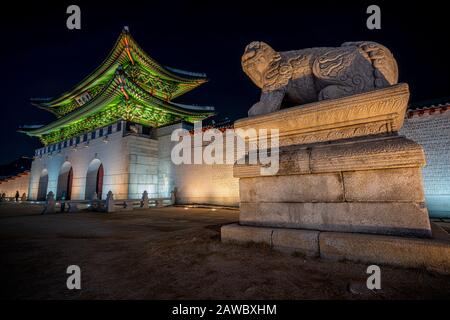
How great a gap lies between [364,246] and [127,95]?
52.6 feet

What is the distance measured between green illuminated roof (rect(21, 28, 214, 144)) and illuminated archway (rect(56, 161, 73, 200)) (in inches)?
133

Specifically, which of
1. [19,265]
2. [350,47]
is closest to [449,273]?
[350,47]

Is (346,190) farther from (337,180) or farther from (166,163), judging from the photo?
(166,163)

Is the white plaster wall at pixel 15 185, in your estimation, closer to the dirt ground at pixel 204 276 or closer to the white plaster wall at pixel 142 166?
the white plaster wall at pixel 142 166

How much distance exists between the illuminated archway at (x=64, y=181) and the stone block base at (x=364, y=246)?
22094 mm

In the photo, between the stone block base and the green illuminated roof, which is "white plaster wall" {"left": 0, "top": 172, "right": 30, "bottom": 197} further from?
the stone block base

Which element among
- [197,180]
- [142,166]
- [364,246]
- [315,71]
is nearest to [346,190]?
[364,246]

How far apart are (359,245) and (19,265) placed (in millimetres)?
3544

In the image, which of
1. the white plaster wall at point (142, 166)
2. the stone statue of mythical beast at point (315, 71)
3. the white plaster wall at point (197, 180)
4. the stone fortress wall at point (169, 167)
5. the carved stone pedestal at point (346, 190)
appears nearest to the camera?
the carved stone pedestal at point (346, 190)

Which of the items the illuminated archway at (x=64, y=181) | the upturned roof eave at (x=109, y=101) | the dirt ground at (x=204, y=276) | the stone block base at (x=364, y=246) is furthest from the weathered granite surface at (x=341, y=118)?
the illuminated archway at (x=64, y=181)

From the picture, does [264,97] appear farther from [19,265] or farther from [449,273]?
[19,265]

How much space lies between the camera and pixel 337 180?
7.54 feet

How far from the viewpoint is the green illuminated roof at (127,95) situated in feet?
48.4

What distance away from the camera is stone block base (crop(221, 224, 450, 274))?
1.66 m
